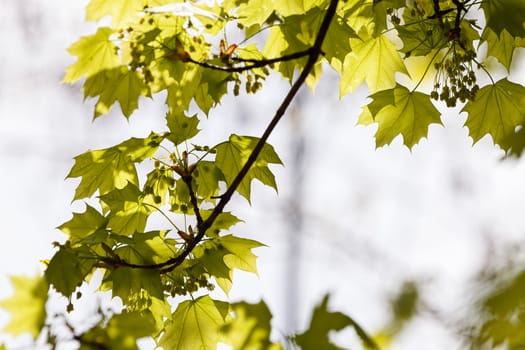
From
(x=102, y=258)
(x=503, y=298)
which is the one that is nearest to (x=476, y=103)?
(x=102, y=258)

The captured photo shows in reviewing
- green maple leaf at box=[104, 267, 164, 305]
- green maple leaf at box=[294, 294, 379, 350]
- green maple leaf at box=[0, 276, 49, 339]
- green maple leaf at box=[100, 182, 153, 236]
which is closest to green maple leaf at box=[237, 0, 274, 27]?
green maple leaf at box=[100, 182, 153, 236]

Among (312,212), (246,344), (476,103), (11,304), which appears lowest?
(246,344)

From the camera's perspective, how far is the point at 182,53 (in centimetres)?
208

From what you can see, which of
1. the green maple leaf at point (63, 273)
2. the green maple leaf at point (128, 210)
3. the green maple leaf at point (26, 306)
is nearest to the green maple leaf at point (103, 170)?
the green maple leaf at point (128, 210)

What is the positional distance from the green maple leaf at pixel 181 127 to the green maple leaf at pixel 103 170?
0.55 ft

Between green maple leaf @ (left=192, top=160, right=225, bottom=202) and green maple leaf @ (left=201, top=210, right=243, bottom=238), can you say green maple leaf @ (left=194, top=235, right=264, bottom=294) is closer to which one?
green maple leaf @ (left=201, top=210, right=243, bottom=238)

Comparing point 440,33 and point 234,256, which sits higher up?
point 440,33

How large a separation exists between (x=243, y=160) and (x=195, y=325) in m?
0.60

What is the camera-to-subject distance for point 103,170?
2.35 metres

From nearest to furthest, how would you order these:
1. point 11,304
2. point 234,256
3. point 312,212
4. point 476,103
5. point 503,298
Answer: point 503,298 → point 11,304 → point 234,256 → point 476,103 → point 312,212

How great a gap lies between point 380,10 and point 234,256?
101 centimetres

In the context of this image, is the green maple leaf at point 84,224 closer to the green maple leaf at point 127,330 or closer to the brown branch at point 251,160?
the brown branch at point 251,160

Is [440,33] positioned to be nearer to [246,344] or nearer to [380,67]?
[380,67]

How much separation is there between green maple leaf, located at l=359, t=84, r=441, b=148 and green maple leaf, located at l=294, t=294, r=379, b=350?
1344 millimetres
